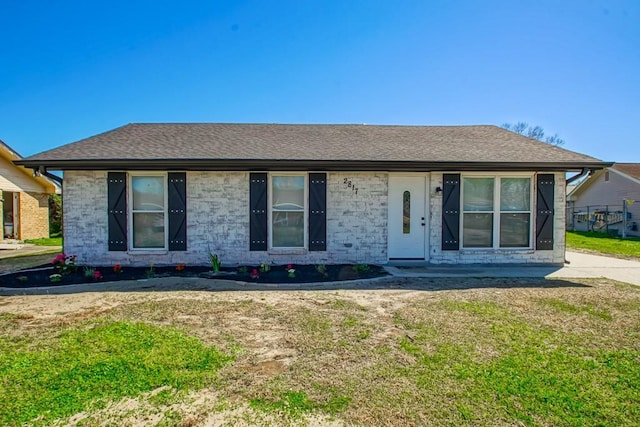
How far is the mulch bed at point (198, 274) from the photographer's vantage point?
677cm

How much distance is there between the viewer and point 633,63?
1107 centimetres

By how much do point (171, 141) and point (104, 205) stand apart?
2.34 meters

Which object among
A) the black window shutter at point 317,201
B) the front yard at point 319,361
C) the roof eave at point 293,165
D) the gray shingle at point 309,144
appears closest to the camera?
the front yard at point 319,361

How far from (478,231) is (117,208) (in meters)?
8.74

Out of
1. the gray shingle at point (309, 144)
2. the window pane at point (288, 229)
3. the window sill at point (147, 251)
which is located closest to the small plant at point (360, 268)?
the window pane at point (288, 229)

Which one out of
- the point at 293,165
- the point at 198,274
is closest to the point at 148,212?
the point at 198,274

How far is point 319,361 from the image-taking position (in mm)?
3287

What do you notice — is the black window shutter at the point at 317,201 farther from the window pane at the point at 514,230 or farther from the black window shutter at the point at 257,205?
the window pane at the point at 514,230

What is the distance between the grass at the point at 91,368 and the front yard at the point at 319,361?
1 cm

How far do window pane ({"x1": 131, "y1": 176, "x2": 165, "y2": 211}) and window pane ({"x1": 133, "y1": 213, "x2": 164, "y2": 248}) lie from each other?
0.64 ft

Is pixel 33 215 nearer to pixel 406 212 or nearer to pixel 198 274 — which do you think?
pixel 198 274

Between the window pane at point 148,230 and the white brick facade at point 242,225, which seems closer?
the white brick facade at point 242,225

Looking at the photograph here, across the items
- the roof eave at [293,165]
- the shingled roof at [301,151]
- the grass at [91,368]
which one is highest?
the shingled roof at [301,151]

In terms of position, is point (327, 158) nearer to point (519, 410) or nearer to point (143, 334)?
point (143, 334)
